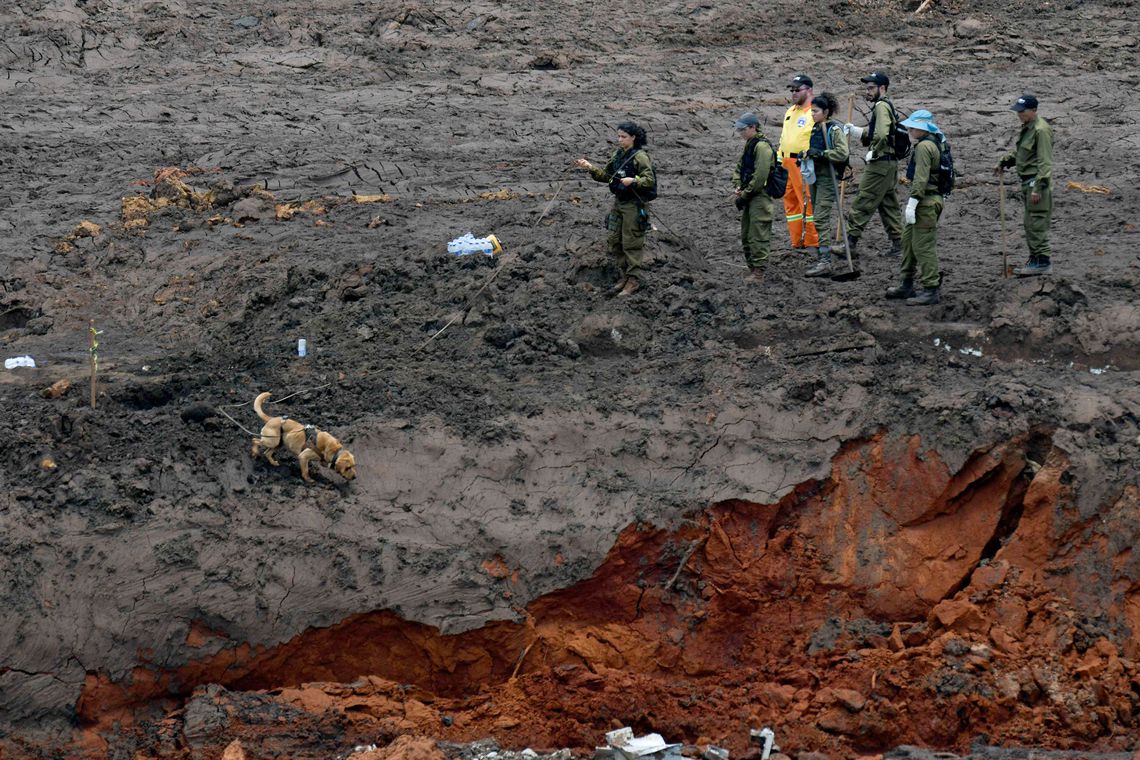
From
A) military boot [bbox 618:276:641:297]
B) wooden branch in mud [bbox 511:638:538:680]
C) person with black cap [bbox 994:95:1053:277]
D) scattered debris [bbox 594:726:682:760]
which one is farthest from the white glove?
scattered debris [bbox 594:726:682:760]

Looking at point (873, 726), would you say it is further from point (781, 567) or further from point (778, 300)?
point (778, 300)

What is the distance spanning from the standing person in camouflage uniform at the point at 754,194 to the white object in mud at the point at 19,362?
5834 mm

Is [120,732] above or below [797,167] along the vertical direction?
below

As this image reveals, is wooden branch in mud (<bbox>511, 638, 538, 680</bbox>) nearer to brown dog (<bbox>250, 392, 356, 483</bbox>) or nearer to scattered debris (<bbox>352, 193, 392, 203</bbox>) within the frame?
brown dog (<bbox>250, 392, 356, 483</bbox>)

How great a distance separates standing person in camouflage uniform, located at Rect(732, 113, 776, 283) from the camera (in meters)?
11.3

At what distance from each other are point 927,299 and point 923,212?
704mm

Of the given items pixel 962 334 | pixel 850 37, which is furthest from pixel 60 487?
pixel 850 37

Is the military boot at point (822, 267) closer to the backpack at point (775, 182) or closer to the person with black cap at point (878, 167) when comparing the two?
the person with black cap at point (878, 167)

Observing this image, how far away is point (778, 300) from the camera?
11227 millimetres

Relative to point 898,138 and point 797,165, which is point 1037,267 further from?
point 797,165

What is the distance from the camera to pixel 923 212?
10805 mm

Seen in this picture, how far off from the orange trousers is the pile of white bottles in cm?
268

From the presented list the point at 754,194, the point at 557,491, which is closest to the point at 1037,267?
the point at 754,194

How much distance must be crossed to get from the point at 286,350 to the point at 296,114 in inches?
230
